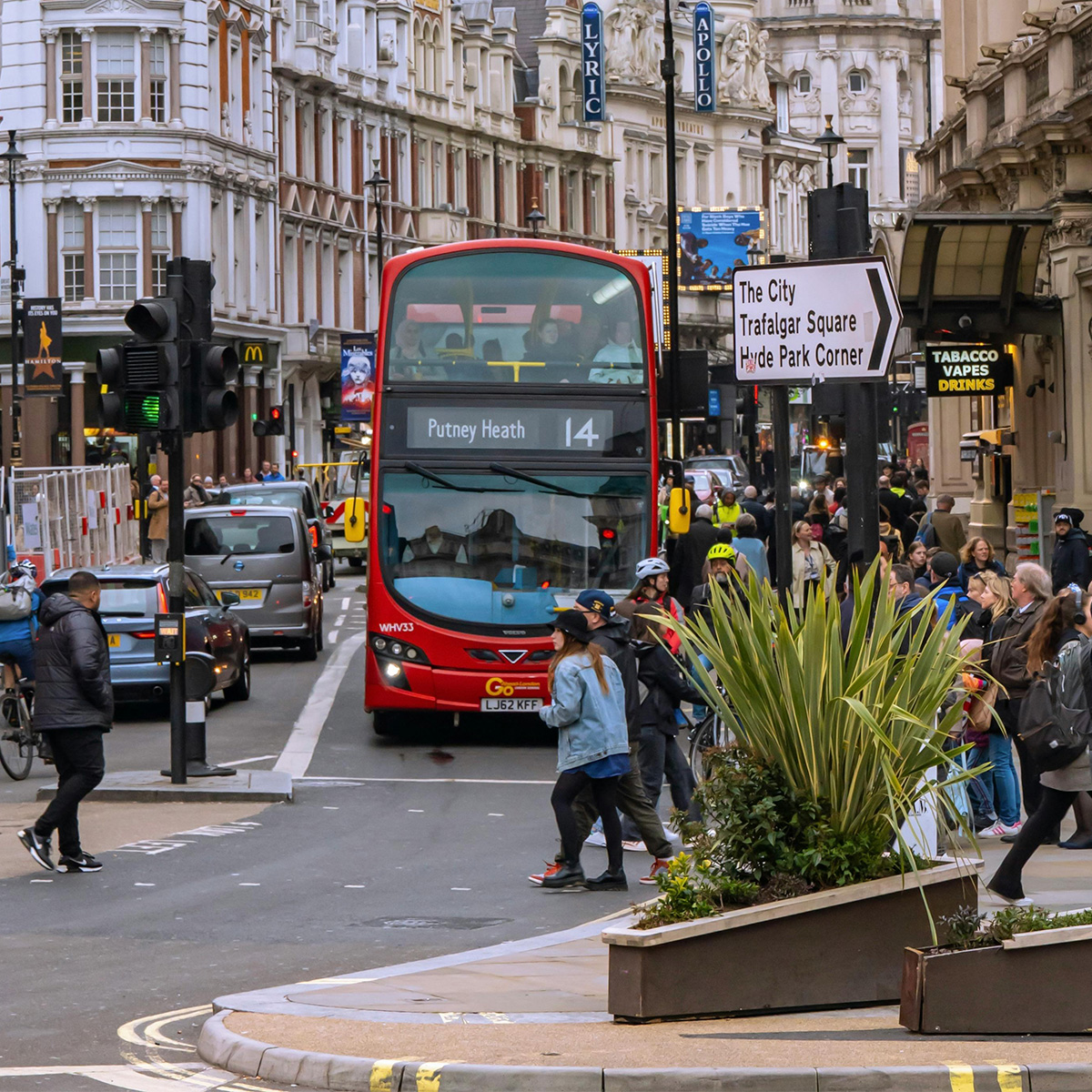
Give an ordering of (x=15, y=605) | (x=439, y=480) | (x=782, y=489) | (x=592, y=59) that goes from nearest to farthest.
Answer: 1. (x=782, y=489)
2. (x=15, y=605)
3. (x=439, y=480)
4. (x=592, y=59)

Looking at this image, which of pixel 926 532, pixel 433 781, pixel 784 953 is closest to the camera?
pixel 784 953

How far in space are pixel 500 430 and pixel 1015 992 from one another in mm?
11599

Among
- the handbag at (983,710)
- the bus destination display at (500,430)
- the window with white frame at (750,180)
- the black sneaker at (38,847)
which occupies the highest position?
the window with white frame at (750,180)

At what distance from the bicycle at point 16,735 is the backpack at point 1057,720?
8745 mm

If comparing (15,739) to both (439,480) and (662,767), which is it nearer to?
(439,480)

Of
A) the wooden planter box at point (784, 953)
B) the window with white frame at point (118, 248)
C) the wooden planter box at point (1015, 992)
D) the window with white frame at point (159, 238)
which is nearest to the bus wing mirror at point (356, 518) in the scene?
the wooden planter box at point (784, 953)

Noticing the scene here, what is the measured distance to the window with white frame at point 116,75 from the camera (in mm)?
57031

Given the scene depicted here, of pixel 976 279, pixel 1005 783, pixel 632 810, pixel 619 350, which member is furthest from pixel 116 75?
pixel 632 810

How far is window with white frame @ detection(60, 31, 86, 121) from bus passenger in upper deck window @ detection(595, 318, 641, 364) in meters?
41.1

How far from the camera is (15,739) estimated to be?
1716 cm

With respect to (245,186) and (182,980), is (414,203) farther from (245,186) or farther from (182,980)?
(182,980)

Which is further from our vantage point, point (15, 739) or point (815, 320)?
point (15, 739)

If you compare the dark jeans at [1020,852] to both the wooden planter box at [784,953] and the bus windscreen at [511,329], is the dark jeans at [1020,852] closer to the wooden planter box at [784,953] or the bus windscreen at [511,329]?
the wooden planter box at [784,953]

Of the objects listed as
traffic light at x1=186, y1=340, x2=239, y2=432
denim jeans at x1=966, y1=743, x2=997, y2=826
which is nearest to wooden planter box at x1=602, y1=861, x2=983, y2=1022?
denim jeans at x1=966, y1=743, x2=997, y2=826
